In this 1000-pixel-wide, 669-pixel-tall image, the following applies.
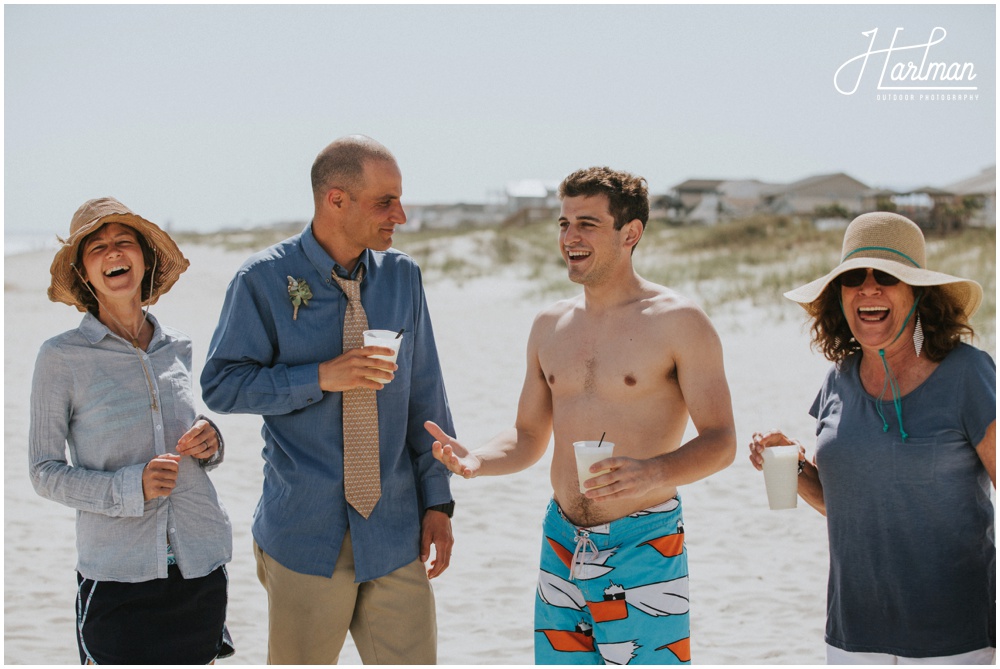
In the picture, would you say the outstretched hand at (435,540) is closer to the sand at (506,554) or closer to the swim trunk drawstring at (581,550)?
the swim trunk drawstring at (581,550)

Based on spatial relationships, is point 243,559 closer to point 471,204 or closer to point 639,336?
point 639,336

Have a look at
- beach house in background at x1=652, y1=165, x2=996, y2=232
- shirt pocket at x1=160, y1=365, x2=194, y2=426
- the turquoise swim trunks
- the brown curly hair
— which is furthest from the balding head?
beach house in background at x1=652, y1=165, x2=996, y2=232

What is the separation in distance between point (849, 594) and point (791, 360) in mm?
11185

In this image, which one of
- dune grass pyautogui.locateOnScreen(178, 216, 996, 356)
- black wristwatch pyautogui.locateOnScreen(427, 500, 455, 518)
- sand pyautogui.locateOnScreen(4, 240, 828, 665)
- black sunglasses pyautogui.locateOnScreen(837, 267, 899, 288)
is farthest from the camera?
dune grass pyautogui.locateOnScreen(178, 216, 996, 356)

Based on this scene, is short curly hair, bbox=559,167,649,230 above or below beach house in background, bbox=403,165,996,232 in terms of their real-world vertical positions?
below

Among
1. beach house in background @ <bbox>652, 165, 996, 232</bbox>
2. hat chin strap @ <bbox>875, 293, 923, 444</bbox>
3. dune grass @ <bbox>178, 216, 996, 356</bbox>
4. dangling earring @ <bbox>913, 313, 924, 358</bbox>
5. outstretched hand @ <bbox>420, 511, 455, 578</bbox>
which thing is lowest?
outstretched hand @ <bbox>420, 511, 455, 578</bbox>

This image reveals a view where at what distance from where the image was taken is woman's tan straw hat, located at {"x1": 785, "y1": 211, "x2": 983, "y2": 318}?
9.52 ft

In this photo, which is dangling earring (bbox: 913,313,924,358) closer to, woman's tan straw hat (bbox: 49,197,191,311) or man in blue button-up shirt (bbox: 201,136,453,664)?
man in blue button-up shirt (bbox: 201,136,453,664)

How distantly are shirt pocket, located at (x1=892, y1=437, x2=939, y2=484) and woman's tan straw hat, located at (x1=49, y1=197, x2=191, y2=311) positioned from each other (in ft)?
8.17

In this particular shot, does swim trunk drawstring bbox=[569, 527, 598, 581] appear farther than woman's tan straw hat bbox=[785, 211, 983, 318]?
Yes

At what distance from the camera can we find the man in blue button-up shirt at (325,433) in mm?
3232

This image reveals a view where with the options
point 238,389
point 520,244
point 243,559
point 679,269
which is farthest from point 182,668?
point 520,244

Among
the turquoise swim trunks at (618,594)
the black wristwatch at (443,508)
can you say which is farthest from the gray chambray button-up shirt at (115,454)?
the turquoise swim trunks at (618,594)

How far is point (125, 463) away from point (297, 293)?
79 cm
